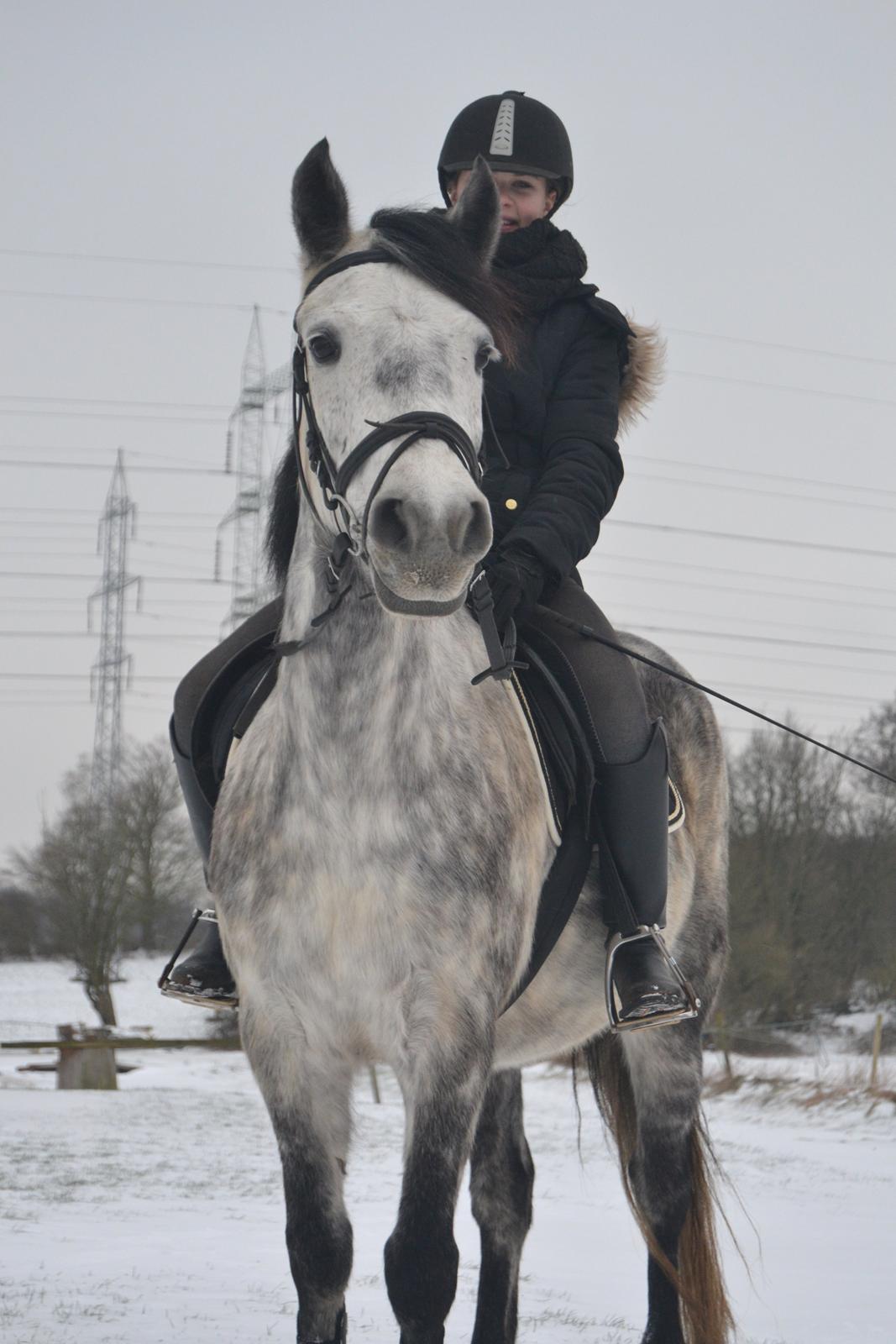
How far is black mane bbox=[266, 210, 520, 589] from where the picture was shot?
10.5 feet

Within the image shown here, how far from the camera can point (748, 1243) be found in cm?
809

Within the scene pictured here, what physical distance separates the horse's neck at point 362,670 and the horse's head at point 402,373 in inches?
8.2

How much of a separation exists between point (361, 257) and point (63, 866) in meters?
31.0

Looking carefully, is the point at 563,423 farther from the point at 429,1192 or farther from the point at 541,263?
the point at 429,1192

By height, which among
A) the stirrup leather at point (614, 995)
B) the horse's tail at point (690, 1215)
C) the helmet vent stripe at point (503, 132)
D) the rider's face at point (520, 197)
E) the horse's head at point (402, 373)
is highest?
the helmet vent stripe at point (503, 132)

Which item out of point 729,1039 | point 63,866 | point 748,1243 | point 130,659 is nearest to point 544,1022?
point 748,1243

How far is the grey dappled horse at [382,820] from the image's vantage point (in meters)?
3.00

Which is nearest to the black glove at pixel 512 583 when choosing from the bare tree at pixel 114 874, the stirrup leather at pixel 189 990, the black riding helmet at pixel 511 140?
the stirrup leather at pixel 189 990

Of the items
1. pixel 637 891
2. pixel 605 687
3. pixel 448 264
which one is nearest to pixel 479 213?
pixel 448 264

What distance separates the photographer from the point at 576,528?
12.1ft

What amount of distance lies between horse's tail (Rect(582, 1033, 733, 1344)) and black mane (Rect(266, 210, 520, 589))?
10.0ft

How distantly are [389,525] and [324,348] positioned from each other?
65cm

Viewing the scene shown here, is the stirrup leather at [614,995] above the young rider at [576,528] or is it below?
below

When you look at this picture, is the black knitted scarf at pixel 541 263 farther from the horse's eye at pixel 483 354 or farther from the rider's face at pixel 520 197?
the horse's eye at pixel 483 354
